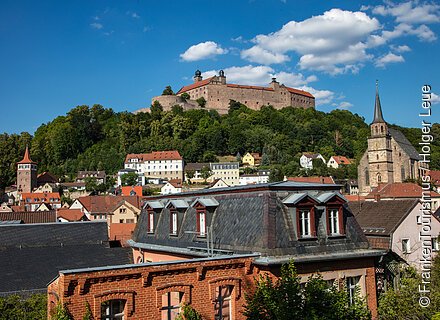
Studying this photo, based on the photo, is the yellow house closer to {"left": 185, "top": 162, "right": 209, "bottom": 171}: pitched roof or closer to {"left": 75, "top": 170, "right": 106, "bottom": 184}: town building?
{"left": 185, "top": 162, "right": 209, "bottom": 171}: pitched roof

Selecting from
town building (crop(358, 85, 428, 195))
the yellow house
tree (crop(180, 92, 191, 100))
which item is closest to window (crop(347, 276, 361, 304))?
town building (crop(358, 85, 428, 195))

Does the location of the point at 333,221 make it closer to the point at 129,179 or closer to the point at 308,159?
the point at 129,179

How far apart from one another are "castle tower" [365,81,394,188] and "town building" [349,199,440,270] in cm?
6929

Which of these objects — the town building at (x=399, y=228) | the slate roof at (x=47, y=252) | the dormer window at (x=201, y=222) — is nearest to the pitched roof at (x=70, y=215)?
the slate roof at (x=47, y=252)

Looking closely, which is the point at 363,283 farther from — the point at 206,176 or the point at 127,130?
the point at 127,130

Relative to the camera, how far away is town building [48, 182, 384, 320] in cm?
1303

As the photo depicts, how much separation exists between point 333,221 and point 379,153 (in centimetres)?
8317

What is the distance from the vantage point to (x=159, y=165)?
139625mm

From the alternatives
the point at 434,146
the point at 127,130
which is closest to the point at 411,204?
the point at 434,146

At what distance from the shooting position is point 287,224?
51.3 feet

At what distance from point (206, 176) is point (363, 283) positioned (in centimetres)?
11869

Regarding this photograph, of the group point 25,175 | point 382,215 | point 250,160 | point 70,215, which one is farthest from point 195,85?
point 382,215

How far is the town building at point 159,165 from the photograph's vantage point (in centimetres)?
13912

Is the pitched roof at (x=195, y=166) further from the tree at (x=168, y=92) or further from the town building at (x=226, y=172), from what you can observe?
the tree at (x=168, y=92)
